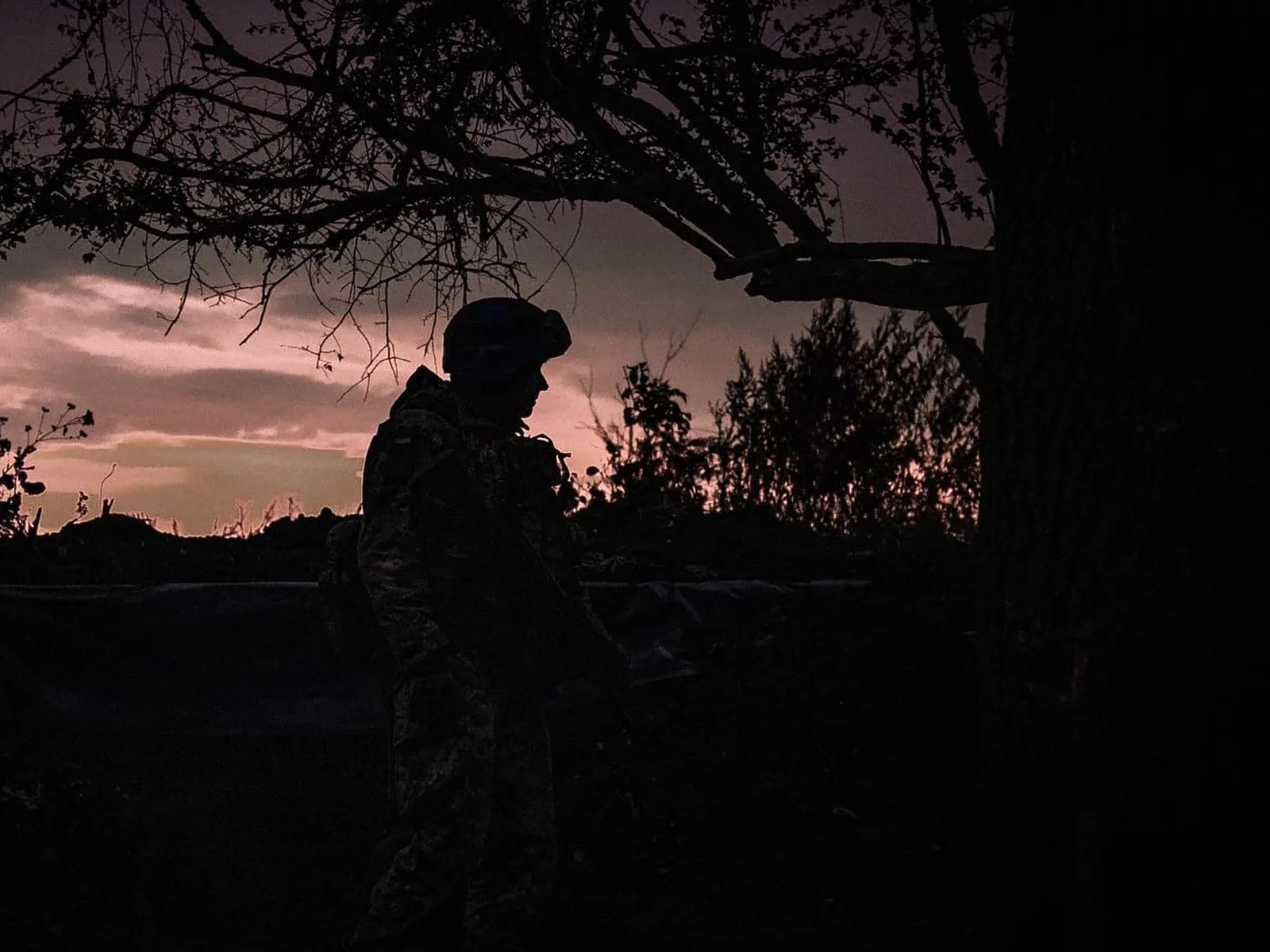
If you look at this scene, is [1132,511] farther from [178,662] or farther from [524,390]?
[178,662]

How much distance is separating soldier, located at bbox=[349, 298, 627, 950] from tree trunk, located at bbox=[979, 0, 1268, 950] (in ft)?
5.21

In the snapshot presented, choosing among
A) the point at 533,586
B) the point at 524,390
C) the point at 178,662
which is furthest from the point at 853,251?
the point at 178,662

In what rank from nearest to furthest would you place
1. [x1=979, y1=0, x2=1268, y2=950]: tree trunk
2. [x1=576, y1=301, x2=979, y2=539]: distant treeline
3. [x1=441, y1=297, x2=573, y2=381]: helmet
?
[x1=979, y1=0, x2=1268, y2=950]: tree trunk
[x1=441, y1=297, x2=573, y2=381]: helmet
[x1=576, y1=301, x2=979, y2=539]: distant treeline

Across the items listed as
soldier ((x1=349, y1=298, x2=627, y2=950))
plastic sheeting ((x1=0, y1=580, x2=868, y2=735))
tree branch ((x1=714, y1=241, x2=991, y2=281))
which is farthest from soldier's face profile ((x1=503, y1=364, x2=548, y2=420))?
plastic sheeting ((x1=0, y1=580, x2=868, y2=735))

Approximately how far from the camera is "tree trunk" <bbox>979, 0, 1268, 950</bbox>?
313 centimetres

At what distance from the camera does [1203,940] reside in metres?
3.14

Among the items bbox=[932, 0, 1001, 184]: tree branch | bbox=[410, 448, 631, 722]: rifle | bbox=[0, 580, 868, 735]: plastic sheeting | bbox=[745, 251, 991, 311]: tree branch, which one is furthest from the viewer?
bbox=[0, 580, 868, 735]: plastic sheeting

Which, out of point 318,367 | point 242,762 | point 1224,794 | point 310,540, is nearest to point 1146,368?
point 1224,794

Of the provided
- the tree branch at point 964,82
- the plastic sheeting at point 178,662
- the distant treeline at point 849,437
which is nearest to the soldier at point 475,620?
the plastic sheeting at point 178,662

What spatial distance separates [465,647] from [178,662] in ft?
9.16

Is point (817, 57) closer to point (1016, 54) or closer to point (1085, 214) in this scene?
point (1016, 54)

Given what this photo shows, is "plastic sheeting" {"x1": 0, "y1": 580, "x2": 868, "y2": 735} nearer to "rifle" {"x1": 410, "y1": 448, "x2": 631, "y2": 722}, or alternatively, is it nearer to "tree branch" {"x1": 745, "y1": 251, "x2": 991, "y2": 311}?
"rifle" {"x1": 410, "y1": 448, "x2": 631, "y2": 722}

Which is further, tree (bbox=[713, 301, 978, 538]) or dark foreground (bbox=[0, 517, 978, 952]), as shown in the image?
tree (bbox=[713, 301, 978, 538])

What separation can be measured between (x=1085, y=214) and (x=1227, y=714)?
4.42 ft
